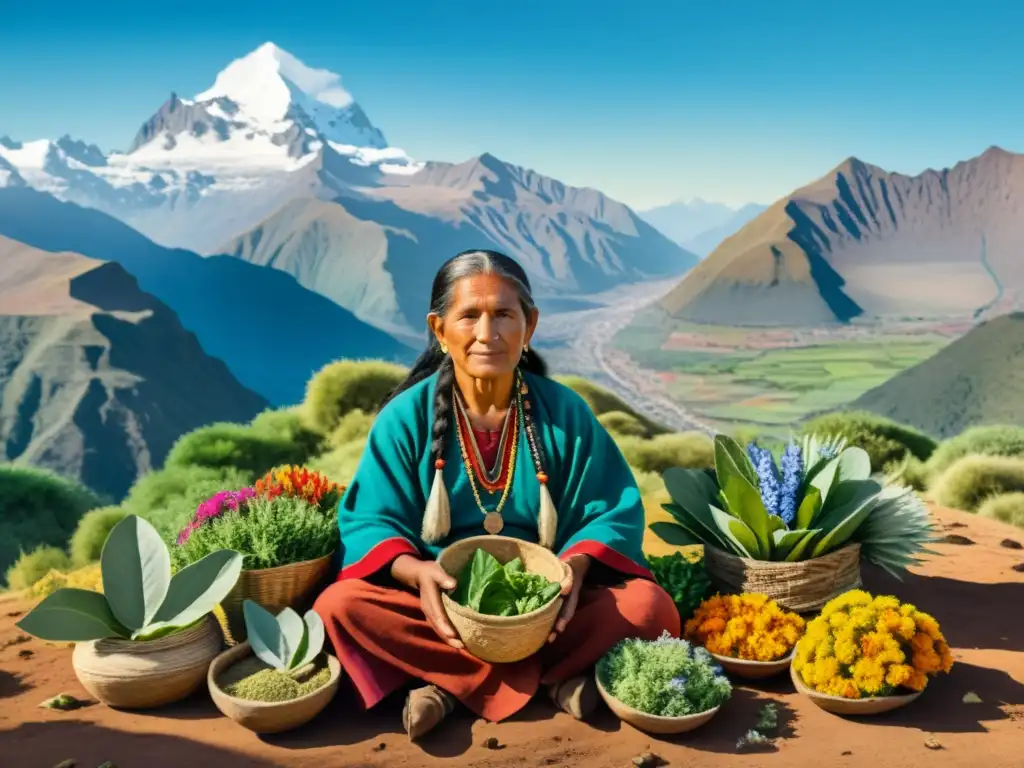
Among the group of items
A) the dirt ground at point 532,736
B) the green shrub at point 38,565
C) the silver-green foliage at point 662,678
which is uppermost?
the silver-green foliage at point 662,678

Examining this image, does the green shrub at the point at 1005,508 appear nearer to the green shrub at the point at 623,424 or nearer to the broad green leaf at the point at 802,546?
the green shrub at the point at 623,424

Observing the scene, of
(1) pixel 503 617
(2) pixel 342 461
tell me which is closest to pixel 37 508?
(2) pixel 342 461

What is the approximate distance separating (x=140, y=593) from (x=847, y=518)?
3446mm

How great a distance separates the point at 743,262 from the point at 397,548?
6176 centimetres

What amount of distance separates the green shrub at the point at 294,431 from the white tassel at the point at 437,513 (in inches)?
353

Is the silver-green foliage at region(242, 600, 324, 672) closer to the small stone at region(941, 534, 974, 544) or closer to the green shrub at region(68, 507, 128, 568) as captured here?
the small stone at region(941, 534, 974, 544)

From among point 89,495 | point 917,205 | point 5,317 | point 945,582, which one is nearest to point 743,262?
point 917,205

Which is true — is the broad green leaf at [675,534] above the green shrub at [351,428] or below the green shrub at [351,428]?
above

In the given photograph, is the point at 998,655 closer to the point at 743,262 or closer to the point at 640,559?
the point at 640,559

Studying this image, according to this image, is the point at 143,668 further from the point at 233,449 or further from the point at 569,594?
the point at 233,449

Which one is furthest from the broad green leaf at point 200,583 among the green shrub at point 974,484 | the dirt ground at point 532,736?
the green shrub at point 974,484

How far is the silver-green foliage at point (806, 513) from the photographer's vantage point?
14.9ft

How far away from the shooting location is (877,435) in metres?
12.8

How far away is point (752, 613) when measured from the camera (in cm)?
421
